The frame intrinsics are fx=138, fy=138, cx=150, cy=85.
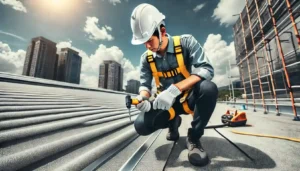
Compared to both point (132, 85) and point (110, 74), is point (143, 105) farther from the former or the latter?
point (110, 74)

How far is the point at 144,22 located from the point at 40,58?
2340 inches

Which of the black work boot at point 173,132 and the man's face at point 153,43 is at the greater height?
the man's face at point 153,43

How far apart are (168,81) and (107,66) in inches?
2228

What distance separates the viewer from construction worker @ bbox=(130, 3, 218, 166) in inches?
53.1

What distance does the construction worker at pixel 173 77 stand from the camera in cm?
135

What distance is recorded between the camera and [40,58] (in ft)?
154

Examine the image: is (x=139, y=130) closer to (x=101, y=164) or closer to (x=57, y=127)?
(x=101, y=164)

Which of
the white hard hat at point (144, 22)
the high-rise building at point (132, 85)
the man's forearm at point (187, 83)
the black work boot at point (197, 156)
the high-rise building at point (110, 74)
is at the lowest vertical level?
the black work boot at point (197, 156)

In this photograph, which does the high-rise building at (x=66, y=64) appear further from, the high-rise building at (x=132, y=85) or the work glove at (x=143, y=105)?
the work glove at (x=143, y=105)

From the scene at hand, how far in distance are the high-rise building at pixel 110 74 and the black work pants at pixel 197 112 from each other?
50.1 meters

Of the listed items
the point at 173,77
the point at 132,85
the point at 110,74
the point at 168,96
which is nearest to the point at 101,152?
the point at 168,96

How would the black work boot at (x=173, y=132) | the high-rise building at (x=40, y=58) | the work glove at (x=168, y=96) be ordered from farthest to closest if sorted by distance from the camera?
the high-rise building at (x=40, y=58)
the black work boot at (x=173, y=132)
the work glove at (x=168, y=96)

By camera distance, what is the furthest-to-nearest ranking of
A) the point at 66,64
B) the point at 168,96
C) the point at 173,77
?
the point at 66,64 → the point at 173,77 → the point at 168,96

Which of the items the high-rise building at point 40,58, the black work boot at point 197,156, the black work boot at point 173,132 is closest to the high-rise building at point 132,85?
the high-rise building at point 40,58
